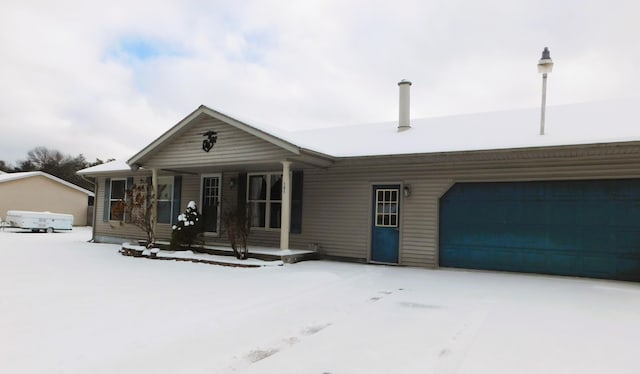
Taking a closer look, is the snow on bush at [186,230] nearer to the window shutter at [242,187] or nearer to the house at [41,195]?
the window shutter at [242,187]

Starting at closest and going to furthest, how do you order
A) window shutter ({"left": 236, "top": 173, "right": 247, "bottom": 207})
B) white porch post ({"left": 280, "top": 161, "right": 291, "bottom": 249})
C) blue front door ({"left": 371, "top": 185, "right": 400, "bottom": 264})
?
white porch post ({"left": 280, "top": 161, "right": 291, "bottom": 249})
blue front door ({"left": 371, "top": 185, "right": 400, "bottom": 264})
window shutter ({"left": 236, "top": 173, "right": 247, "bottom": 207})

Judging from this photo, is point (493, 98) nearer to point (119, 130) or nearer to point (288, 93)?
point (288, 93)

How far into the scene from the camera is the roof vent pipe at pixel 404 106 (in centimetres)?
1130

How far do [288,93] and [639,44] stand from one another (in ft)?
48.4

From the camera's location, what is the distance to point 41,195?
80.4 feet

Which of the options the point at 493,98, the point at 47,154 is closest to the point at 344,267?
the point at 493,98

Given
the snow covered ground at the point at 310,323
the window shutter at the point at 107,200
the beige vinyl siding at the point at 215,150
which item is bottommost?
the snow covered ground at the point at 310,323

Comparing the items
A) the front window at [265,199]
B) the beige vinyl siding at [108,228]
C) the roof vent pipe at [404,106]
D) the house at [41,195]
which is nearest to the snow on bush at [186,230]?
the front window at [265,199]

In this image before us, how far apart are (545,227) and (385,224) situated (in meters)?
3.35

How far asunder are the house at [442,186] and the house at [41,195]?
17.4 m

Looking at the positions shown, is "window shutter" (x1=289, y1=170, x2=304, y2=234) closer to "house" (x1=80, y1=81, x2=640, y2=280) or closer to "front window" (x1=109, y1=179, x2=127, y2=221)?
"house" (x1=80, y1=81, x2=640, y2=280)

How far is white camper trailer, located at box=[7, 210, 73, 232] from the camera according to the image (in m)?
18.4

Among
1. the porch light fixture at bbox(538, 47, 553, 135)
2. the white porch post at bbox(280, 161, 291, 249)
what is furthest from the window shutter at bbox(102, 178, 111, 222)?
the porch light fixture at bbox(538, 47, 553, 135)

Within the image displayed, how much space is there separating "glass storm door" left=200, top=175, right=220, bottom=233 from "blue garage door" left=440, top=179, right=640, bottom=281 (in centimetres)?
645
